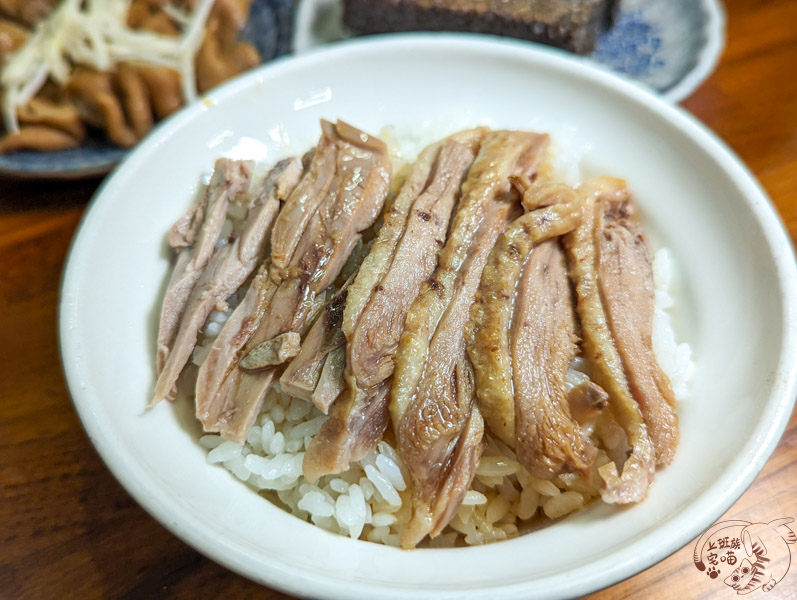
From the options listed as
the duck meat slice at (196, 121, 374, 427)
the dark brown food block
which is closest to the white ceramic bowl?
the duck meat slice at (196, 121, 374, 427)

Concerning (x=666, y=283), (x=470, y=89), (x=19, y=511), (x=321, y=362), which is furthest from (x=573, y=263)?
(x=19, y=511)

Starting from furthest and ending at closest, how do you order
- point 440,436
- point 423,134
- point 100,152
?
point 100,152, point 423,134, point 440,436

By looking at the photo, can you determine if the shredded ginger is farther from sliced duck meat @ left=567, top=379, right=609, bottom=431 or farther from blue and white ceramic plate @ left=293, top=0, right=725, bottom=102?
sliced duck meat @ left=567, top=379, right=609, bottom=431

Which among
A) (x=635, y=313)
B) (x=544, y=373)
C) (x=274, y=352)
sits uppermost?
(x=635, y=313)

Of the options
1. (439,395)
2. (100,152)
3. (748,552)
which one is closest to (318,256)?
(439,395)

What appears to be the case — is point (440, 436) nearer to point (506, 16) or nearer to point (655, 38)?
point (506, 16)
